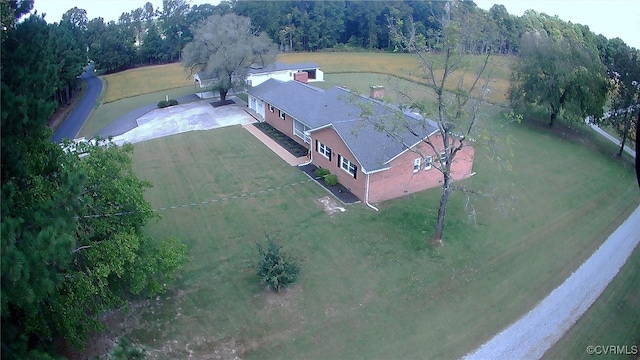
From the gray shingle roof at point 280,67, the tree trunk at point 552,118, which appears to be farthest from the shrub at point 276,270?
the gray shingle roof at point 280,67

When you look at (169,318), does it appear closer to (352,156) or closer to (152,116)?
(352,156)

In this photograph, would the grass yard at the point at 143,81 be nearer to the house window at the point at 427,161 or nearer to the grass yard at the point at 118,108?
the grass yard at the point at 118,108

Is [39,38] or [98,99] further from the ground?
[39,38]

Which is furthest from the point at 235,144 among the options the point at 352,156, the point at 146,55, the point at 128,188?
the point at 146,55

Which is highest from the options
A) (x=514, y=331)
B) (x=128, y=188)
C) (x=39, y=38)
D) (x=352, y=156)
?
(x=39, y=38)

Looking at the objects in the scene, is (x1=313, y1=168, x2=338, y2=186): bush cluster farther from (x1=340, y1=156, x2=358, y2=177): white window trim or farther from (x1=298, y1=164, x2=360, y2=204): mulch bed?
(x1=340, y1=156, x2=358, y2=177): white window trim

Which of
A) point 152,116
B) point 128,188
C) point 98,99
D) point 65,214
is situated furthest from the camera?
point 98,99

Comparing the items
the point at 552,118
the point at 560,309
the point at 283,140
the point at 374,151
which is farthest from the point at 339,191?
the point at 552,118
